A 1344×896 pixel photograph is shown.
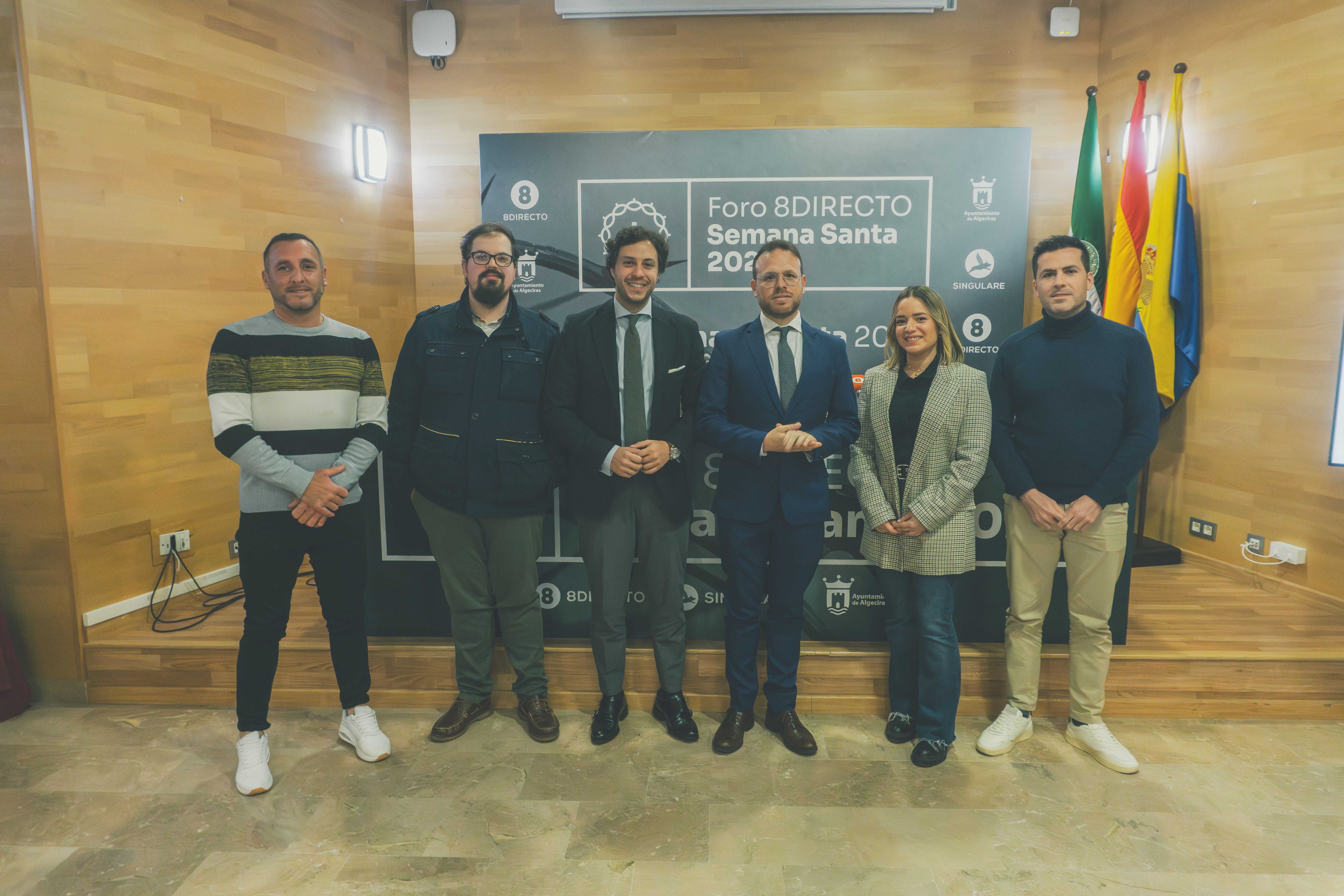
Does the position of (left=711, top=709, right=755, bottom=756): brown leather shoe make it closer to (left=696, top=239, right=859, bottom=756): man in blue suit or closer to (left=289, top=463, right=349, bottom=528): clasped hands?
(left=696, top=239, right=859, bottom=756): man in blue suit

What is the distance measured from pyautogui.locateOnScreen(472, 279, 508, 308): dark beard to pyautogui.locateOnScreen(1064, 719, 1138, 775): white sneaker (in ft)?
8.45

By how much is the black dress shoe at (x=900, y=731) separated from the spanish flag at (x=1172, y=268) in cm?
259

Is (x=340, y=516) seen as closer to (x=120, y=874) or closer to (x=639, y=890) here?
(x=120, y=874)

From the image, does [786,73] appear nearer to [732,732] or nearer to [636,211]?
[636,211]

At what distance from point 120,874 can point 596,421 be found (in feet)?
6.13

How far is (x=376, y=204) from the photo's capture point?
4.46m

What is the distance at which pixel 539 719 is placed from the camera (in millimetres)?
2699

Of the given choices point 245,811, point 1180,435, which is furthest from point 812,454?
point 1180,435

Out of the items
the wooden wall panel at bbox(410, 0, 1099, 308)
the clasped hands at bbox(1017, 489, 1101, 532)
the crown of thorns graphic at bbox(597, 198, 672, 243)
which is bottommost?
the clasped hands at bbox(1017, 489, 1101, 532)

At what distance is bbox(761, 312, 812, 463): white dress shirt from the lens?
2514mm

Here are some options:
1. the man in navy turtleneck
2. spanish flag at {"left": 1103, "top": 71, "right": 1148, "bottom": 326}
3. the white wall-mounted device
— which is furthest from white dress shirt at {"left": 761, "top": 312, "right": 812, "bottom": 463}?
the white wall-mounted device

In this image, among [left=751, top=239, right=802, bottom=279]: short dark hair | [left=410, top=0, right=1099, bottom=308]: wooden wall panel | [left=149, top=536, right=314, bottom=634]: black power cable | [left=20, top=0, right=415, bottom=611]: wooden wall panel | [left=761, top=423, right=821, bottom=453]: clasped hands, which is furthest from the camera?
[left=410, top=0, right=1099, bottom=308]: wooden wall panel

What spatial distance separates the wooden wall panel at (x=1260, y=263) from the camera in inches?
136

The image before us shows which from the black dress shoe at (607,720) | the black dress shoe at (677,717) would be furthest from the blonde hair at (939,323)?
the black dress shoe at (607,720)
